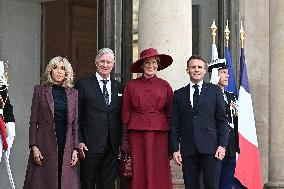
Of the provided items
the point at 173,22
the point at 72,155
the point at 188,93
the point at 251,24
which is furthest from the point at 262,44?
the point at 72,155

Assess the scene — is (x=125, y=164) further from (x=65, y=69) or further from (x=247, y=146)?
(x=247, y=146)

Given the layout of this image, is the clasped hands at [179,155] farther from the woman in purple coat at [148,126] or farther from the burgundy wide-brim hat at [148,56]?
the burgundy wide-brim hat at [148,56]

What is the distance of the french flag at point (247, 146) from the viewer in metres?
11.0

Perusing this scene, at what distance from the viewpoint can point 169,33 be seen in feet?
34.2

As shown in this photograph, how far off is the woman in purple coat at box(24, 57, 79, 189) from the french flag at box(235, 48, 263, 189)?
2.58 m

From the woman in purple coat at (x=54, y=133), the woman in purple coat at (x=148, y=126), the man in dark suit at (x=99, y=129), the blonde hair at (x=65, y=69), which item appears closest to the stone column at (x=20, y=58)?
the man in dark suit at (x=99, y=129)

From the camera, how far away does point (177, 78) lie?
34.2ft

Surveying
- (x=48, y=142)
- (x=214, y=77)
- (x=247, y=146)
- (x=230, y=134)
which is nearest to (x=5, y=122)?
(x=48, y=142)

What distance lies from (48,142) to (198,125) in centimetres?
155

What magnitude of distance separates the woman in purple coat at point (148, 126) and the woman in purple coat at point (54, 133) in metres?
0.66

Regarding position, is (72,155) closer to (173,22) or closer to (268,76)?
(173,22)

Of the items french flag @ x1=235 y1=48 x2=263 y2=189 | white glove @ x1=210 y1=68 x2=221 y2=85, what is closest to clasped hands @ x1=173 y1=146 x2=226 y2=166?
white glove @ x1=210 y1=68 x2=221 y2=85

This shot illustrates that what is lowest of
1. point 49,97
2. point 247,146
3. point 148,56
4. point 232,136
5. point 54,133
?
point 247,146

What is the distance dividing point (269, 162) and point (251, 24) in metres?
2.07
